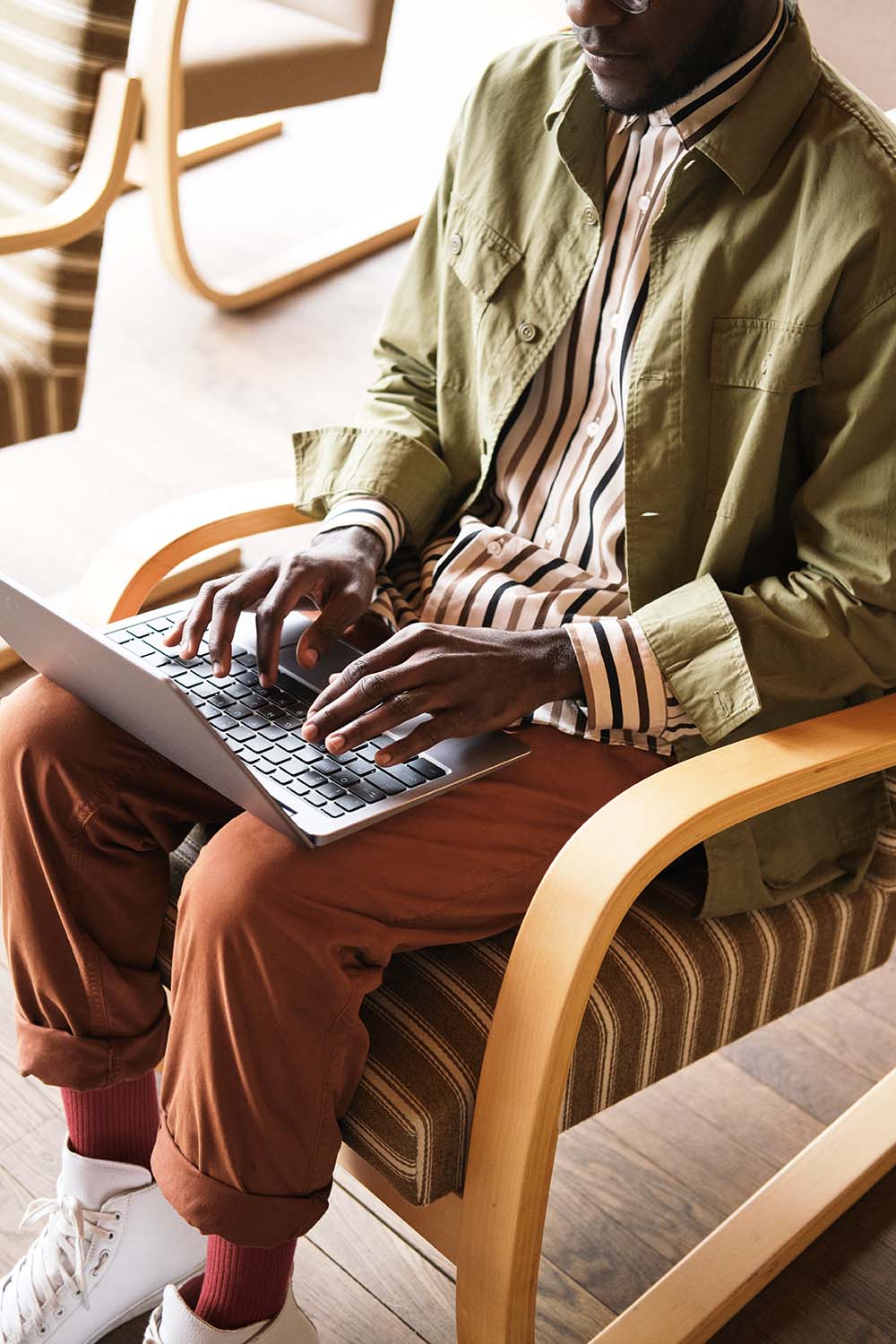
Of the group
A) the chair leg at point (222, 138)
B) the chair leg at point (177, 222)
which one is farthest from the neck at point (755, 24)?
the chair leg at point (222, 138)

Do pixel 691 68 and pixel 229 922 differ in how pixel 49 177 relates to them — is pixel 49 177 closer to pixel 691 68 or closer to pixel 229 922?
pixel 691 68

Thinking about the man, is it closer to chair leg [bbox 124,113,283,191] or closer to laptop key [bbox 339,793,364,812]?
laptop key [bbox 339,793,364,812]

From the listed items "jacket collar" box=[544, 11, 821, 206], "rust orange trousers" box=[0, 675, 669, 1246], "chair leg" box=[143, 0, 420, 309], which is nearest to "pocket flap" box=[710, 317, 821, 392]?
"jacket collar" box=[544, 11, 821, 206]

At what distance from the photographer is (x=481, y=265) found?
1.43m

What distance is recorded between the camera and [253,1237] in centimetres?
107

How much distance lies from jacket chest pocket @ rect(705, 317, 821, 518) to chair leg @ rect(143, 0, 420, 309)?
206cm

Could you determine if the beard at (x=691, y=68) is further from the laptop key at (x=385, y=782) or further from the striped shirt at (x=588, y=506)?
the laptop key at (x=385, y=782)

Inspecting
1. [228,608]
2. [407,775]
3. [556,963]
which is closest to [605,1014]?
[556,963]

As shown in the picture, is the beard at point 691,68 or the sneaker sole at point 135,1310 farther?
the sneaker sole at point 135,1310

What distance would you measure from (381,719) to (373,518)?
352 millimetres

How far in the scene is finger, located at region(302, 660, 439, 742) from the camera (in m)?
1.15

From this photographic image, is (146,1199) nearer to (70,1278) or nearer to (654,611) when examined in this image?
(70,1278)

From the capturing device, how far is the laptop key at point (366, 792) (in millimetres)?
1147

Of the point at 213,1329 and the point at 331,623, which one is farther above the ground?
the point at 331,623
